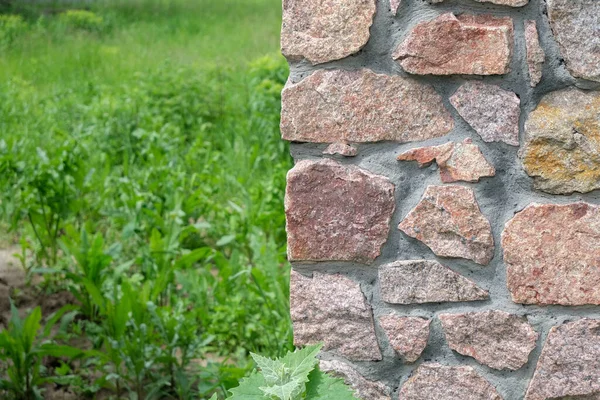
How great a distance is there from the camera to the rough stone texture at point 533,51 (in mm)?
1836

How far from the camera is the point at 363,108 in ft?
6.30

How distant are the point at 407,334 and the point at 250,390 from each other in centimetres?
51

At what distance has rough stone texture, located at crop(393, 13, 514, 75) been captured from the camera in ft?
6.05

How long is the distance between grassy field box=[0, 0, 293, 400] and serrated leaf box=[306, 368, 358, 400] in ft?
3.09

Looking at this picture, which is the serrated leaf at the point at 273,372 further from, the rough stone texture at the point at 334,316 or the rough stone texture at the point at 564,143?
the rough stone texture at the point at 564,143

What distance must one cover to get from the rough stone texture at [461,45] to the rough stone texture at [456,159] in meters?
0.18

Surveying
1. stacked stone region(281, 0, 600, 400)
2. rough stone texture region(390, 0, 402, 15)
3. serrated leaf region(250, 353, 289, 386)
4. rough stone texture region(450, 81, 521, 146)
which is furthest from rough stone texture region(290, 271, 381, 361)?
rough stone texture region(390, 0, 402, 15)

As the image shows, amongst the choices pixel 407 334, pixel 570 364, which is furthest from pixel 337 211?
pixel 570 364

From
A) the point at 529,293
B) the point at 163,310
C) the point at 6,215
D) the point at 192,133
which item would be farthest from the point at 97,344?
the point at 192,133

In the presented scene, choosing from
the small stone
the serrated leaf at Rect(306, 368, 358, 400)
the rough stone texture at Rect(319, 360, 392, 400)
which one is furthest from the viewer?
the rough stone texture at Rect(319, 360, 392, 400)

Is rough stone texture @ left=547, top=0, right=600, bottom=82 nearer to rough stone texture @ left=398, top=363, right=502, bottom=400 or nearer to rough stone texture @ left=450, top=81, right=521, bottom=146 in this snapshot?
rough stone texture @ left=450, top=81, right=521, bottom=146

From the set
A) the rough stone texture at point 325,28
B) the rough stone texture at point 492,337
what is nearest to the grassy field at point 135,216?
the rough stone texture at point 492,337

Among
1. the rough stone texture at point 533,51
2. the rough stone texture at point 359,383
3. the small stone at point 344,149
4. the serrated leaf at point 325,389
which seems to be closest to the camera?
the serrated leaf at point 325,389

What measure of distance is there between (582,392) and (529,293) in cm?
30
